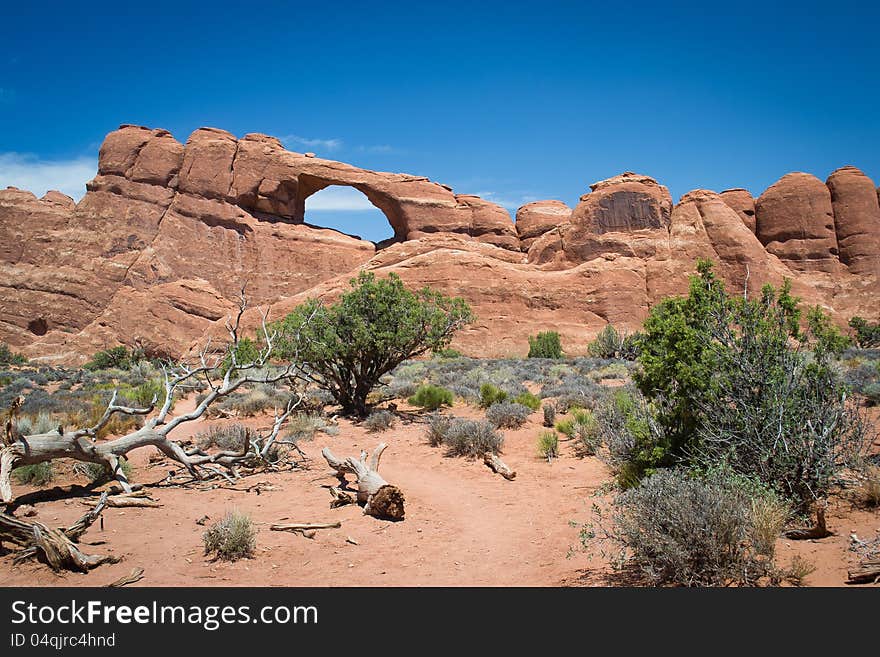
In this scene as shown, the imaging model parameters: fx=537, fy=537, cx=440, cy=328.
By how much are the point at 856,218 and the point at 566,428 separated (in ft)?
170

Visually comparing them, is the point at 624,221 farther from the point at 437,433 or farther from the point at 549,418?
the point at 437,433

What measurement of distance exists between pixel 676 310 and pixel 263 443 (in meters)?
7.80

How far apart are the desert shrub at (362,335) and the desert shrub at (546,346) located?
24104mm

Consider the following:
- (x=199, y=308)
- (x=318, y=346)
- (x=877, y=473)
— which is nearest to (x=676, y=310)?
(x=877, y=473)

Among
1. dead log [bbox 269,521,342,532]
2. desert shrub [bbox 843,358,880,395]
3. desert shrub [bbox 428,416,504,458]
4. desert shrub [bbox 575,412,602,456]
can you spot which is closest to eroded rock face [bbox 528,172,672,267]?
desert shrub [bbox 843,358,880,395]

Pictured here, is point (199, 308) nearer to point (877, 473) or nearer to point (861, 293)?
point (877, 473)

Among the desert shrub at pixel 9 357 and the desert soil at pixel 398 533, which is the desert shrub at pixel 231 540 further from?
the desert shrub at pixel 9 357

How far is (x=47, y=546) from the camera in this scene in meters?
4.95

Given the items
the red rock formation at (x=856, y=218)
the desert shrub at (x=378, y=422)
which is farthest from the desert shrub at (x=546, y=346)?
the red rock formation at (x=856, y=218)

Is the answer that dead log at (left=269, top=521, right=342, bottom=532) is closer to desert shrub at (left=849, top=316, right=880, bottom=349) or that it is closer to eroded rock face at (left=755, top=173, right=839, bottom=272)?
desert shrub at (left=849, top=316, right=880, bottom=349)

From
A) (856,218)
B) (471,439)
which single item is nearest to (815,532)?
(471,439)

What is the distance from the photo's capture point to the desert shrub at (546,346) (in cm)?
3922

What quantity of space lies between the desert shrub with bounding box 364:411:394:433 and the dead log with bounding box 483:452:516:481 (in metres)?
4.05
